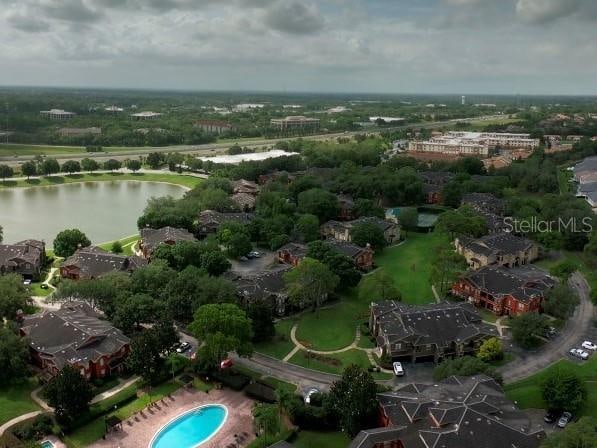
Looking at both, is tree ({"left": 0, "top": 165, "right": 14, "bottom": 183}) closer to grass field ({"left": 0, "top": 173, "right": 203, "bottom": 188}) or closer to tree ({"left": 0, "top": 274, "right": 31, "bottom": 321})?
grass field ({"left": 0, "top": 173, "right": 203, "bottom": 188})

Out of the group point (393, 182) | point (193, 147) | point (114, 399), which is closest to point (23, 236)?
point (114, 399)

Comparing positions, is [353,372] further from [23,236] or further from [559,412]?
[23,236]

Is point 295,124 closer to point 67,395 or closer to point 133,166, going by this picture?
point 133,166

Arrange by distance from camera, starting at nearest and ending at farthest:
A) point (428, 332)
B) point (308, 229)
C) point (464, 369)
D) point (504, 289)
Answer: point (464, 369), point (428, 332), point (504, 289), point (308, 229)

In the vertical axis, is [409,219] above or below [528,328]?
above

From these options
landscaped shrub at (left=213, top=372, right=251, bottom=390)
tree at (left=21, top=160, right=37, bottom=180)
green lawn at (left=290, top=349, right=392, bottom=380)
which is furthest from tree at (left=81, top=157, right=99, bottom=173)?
landscaped shrub at (left=213, top=372, right=251, bottom=390)

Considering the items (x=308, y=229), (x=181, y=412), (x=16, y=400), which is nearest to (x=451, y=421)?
(x=181, y=412)
